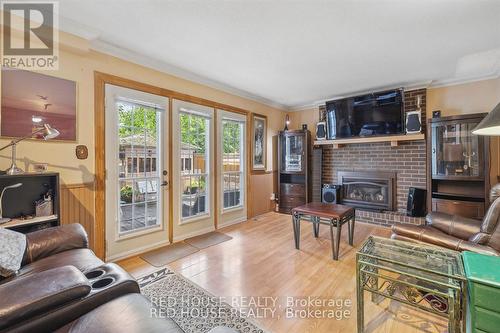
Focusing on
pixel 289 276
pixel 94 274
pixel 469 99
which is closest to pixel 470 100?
Result: pixel 469 99

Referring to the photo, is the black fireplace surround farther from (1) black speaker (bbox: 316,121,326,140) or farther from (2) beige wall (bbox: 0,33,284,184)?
(2) beige wall (bbox: 0,33,284,184)

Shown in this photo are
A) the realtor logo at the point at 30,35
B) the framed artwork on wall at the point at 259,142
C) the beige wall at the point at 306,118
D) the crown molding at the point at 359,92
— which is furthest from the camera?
the beige wall at the point at 306,118

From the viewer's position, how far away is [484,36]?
7.55 ft

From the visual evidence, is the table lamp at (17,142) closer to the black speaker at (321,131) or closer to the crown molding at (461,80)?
the black speaker at (321,131)

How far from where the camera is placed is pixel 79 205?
7.85 feet

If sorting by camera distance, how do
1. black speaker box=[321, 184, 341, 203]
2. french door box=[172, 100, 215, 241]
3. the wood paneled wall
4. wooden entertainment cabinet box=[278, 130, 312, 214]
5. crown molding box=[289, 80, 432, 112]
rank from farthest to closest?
wooden entertainment cabinet box=[278, 130, 312, 214], black speaker box=[321, 184, 341, 203], crown molding box=[289, 80, 432, 112], french door box=[172, 100, 215, 241], the wood paneled wall

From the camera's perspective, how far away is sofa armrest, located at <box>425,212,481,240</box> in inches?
85.0

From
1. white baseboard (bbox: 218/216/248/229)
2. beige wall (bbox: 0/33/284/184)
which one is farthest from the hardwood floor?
beige wall (bbox: 0/33/284/184)

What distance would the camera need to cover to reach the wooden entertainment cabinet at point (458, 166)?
122 inches

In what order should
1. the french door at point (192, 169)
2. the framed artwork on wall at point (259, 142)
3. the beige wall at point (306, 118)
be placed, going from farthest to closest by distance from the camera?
the beige wall at point (306, 118) → the framed artwork on wall at point (259, 142) → the french door at point (192, 169)

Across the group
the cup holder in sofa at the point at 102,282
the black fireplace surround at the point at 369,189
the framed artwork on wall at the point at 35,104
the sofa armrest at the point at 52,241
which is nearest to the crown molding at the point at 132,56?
the framed artwork on wall at the point at 35,104

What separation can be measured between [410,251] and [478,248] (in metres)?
0.56

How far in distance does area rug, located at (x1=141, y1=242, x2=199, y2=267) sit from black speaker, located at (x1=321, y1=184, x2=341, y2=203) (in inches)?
108

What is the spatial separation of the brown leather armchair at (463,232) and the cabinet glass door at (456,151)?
129 centimetres
